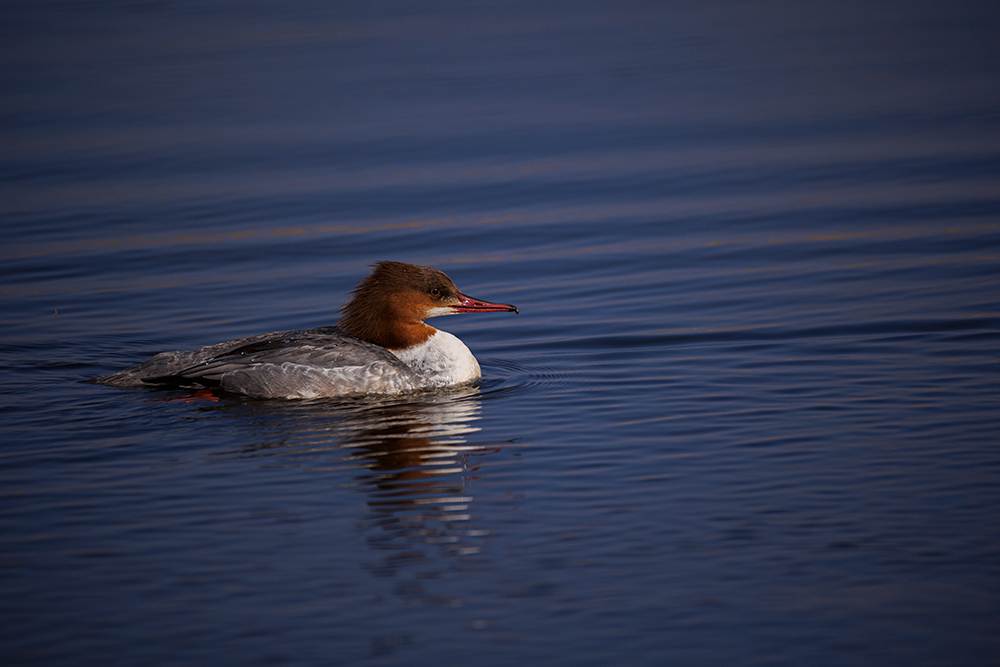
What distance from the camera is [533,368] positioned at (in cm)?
995

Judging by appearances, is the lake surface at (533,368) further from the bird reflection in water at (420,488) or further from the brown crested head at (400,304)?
the brown crested head at (400,304)

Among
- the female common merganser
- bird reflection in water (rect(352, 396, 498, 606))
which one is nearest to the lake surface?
bird reflection in water (rect(352, 396, 498, 606))

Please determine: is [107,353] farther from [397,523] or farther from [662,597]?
[662,597]

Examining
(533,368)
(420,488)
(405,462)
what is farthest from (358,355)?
(420,488)

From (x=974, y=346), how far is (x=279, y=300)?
264 inches

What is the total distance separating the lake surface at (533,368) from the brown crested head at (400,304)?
0.68 meters

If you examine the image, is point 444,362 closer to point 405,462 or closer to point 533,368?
point 533,368

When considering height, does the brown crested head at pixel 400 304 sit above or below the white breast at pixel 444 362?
above

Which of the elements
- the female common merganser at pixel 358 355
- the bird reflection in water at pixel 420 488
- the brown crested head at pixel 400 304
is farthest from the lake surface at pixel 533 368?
the brown crested head at pixel 400 304

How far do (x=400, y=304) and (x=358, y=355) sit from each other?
763mm

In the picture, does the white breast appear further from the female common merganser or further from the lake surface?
the lake surface

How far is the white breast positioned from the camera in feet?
31.8

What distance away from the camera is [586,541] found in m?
6.21

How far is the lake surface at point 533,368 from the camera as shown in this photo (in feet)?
18.2
